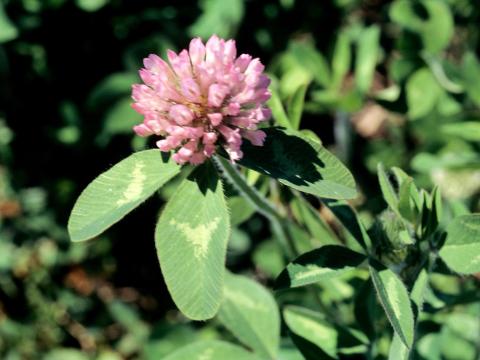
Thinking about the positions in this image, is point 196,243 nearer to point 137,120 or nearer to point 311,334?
point 311,334

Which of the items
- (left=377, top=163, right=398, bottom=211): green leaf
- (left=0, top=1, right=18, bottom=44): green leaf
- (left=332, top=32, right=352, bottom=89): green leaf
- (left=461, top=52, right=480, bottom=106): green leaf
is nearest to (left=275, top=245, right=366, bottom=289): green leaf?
(left=377, top=163, right=398, bottom=211): green leaf

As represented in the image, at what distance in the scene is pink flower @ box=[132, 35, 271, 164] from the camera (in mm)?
1426

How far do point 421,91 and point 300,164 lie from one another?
1.53m

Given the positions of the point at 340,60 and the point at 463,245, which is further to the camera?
the point at 340,60

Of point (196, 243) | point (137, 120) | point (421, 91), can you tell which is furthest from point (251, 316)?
point (421, 91)

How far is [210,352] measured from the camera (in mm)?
1957

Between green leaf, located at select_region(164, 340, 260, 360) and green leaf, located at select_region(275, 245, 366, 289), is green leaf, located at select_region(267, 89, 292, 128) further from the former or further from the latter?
green leaf, located at select_region(164, 340, 260, 360)

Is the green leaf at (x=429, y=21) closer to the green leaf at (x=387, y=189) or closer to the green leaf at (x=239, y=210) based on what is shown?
the green leaf at (x=239, y=210)

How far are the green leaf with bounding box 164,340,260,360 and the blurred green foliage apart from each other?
696 millimetres

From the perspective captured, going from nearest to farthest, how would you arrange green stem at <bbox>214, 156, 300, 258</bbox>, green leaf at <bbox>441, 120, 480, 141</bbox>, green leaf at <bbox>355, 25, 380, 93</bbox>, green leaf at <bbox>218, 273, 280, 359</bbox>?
green stem at <bbox>214, 156, 300, 258</bbox> < green leaf at <bbox>218, 273, 280, 359</bbox> < green leaf at <bbox>441, 120, 480, 141</bbox> < green leaf at <bbox>355, 25, 380, 93</bbox>

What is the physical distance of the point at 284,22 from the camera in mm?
3369

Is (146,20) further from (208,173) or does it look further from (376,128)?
(208,173)

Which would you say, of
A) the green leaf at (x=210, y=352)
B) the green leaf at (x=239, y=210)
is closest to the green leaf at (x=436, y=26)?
the green leaf at (x=239, y=210)

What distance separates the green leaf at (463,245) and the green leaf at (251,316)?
A: 2.09 feet
